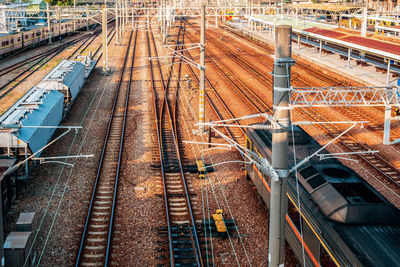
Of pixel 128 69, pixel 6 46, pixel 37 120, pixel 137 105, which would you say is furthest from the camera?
pixel 6 46

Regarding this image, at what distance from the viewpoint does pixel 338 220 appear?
8828mm

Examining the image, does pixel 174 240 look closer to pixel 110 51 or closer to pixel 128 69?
pixel 128 69

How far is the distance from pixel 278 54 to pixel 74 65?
2332 cm

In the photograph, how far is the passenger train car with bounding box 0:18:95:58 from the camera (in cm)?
4200

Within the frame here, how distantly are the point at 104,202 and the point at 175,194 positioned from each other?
226cm

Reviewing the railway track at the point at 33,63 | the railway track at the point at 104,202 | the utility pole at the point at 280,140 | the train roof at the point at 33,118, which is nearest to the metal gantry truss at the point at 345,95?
the utility pole at the point at 280,140

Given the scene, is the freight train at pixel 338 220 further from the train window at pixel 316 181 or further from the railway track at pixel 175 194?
the railway track at pixel 175 194

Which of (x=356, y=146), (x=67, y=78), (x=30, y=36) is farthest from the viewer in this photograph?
(x=30, y=36)

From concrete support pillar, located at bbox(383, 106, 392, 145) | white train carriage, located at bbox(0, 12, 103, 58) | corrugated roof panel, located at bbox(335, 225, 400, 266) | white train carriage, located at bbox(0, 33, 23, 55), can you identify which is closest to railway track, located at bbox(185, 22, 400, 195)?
concrete support pillar, located at bbox(383, 106, 392, 145)

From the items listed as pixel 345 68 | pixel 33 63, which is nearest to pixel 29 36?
pixel 33 63

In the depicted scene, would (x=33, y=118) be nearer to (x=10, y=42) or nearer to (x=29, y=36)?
(x=10, y=42)

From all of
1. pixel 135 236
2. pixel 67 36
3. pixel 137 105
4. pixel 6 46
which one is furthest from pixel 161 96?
pixel 67 36

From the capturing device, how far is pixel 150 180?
16.2 metres

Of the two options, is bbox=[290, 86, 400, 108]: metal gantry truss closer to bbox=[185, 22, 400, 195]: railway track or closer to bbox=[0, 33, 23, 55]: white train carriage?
bbox=[185, 22, 400, 195]: railway track
